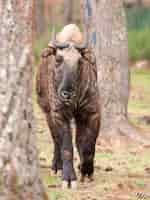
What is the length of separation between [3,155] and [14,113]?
1.17 ft

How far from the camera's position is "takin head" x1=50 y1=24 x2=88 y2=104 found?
9.63m

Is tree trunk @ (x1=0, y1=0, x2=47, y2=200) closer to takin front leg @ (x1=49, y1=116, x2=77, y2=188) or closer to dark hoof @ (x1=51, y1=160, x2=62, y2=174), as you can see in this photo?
takin front leg @ (x1=49, y1=116, x2=77, y2=188)

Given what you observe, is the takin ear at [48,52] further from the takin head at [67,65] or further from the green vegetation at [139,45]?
the green vegetation at [139,45]

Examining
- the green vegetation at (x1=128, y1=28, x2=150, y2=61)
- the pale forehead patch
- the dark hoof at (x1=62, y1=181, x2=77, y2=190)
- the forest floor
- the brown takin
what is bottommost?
the green vegetation at (x1=128, y1=28, x2=150, y2=61)

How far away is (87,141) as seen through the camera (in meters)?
10.2

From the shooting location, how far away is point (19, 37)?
24.3 feet

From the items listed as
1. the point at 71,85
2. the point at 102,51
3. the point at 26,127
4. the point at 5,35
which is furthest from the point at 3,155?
the point at 102,51

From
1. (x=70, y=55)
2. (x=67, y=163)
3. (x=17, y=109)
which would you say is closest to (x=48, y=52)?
(x=70, y=55)

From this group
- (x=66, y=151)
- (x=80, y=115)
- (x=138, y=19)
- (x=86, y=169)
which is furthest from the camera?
(x=138, y=19)

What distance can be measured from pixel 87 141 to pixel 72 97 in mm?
715

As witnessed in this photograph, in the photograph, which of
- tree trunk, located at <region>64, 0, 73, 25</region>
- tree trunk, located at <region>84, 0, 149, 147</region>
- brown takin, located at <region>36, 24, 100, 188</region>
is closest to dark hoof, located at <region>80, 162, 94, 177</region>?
brown takin, located at <region>36, 24, 100, 188</region>

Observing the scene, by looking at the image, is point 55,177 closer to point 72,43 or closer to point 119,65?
point 72,43

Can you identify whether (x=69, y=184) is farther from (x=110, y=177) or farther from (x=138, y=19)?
(x=138, y=19)

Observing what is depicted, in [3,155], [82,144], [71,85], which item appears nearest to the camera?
[3,155]
